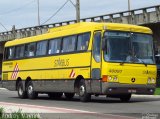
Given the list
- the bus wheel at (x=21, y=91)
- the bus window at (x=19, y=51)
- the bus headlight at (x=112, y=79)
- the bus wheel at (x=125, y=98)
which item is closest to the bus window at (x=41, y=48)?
the bus window at (x=19, y=51)

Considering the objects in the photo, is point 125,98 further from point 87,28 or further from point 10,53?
point 10,53

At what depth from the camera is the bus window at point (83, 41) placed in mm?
25031

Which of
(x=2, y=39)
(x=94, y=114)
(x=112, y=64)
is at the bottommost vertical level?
(x=94, y=114)

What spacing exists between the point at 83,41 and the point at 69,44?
1.39 metres

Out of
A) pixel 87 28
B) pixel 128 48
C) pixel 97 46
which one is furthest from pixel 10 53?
pixel 128 48

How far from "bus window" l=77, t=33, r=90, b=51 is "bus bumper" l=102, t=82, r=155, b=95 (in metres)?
2.20

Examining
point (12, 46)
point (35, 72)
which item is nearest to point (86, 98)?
point (35, 72)

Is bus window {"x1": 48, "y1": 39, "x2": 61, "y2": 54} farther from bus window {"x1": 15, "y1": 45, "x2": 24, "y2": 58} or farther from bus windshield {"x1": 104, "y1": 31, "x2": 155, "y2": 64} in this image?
bus windshield {"x1": 104, "y1": 31, "x2": 155, "y2": 64}

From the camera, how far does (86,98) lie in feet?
81.7

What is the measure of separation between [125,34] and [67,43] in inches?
131

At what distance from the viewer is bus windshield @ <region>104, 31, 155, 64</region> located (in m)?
23.9

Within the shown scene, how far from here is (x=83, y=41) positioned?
25359 mm

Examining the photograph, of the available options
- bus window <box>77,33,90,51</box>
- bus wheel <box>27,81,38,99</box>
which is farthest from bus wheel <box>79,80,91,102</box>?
bus wheel <box>27,81,38,99</box>

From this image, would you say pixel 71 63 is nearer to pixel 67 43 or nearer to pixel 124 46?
pixel 67 43
